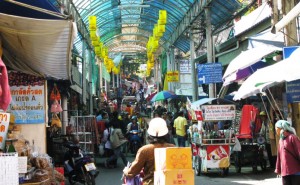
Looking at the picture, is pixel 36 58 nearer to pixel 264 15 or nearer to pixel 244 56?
pixel 244 56

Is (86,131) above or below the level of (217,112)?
below

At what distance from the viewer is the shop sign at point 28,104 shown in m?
9.70

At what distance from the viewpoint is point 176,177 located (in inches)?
222

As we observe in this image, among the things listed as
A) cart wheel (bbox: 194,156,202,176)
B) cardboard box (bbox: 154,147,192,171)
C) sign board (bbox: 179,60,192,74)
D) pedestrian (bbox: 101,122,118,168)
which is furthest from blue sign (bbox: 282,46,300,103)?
sign board (bbox: 179,60,192,74)

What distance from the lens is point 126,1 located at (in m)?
28.3

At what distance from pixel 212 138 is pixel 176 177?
7898mm

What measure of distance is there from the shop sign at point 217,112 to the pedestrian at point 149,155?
7436 millimetres

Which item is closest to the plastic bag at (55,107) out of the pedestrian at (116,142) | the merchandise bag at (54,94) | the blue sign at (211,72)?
the merchandise bag at (54,94)

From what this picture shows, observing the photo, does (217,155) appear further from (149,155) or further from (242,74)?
(149,155)

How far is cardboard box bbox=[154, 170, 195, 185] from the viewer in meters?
5.58

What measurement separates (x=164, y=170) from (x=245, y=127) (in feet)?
30.4

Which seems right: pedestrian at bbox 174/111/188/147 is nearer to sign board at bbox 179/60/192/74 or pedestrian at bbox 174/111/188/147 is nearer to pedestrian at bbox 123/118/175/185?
pedestrian at bbox 123/118/175/185

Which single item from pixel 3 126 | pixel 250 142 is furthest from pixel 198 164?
pixel 3 126

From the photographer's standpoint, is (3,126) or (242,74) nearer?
(3,126)
